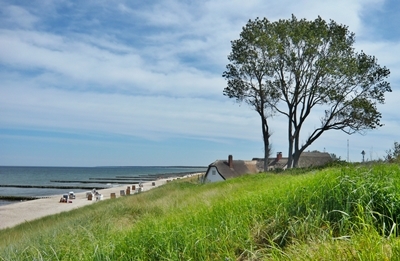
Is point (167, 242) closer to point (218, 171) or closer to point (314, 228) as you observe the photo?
point (314, 228)

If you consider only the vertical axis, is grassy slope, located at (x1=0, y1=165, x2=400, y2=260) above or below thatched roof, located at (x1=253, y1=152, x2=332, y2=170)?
below

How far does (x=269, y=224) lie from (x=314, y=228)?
601mm

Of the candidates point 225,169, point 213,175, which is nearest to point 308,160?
point 225,169

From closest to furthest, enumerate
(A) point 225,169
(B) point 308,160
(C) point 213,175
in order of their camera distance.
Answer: (C) point 213,175
(A) point 225,169
(B) point 308,160

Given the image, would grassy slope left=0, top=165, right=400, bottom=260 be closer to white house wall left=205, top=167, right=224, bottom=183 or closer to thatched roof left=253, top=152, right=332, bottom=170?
white house wall left=205, top=167, right=224, bottom=183

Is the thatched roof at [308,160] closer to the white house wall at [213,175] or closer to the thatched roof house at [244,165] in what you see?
the thatched roof house at [244,165]

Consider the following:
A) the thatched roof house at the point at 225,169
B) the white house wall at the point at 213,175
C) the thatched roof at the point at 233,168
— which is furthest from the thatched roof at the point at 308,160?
the white house wall at the point at 213,175

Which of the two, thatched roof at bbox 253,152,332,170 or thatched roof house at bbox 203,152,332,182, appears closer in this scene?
thatched roof house at bbox 203,152,332,182

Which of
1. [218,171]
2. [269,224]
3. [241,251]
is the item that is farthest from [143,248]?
[218,171]

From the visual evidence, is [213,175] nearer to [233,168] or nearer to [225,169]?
[225,169]

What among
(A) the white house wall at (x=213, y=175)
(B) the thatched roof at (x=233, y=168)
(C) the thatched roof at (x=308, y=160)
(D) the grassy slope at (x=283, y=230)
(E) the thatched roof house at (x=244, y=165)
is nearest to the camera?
(D) the grassy slope at (x=283, y=230)

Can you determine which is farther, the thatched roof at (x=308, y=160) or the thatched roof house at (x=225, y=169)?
the thatched roof at (x=308, y=160)

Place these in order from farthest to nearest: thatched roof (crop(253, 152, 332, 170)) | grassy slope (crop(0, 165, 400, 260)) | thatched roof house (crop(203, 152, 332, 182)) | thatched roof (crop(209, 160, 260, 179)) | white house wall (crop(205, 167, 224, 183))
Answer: thatched roof (crop(253, 152, 332, 170)), thatched roof (crop(209, 160, 260, 179)), thatched roof house (crop(203, 152, 332, 182)), white house wall (crop(205, 167, 224, 183)), grassy slope (crop(0, 165, 400, 260))

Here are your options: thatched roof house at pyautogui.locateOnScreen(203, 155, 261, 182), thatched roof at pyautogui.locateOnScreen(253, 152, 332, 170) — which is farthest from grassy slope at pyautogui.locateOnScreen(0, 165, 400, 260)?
thatched roof at pyautogui.locateOnScreen(253, 152, 332, 170)
